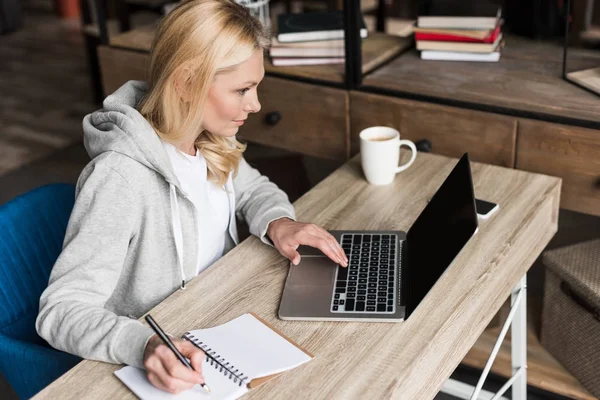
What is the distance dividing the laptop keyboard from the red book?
70 centimetres

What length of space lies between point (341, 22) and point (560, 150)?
687 mm

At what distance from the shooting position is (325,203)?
1612 mm

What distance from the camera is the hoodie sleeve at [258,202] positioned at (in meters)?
1.49

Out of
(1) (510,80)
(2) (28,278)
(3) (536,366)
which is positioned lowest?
(3) (536,366)

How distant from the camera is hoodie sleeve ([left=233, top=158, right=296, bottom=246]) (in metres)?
1.49

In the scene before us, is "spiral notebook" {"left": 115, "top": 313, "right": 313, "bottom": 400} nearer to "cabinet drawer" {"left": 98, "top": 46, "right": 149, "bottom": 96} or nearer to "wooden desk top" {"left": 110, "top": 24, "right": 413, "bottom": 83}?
"wooden desk top" {"left": 110, "top": 24, "right": 413, "bottom": 83}

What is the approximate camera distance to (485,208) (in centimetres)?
151

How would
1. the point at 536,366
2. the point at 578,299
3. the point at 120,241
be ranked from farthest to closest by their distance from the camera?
the point at 536,366 → the point at 578,299 → the point at 120,241

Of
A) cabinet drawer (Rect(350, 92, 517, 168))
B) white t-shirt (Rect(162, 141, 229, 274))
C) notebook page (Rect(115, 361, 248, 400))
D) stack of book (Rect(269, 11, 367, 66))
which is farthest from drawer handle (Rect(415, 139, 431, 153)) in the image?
notebook page (Rect(115, 361, 248, 400))

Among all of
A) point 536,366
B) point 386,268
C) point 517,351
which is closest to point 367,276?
point 386,268

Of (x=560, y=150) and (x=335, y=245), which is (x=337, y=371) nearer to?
(x=335, y=245)

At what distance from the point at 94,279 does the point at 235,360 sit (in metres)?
0.28

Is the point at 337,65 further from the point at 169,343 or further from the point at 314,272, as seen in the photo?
the point at 169,343

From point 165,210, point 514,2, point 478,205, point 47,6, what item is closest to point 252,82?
point 165,210
